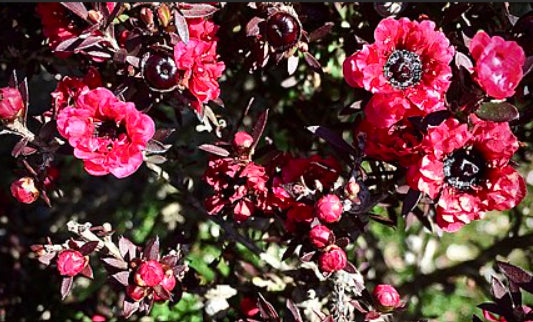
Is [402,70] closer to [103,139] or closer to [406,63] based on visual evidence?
[406,63]

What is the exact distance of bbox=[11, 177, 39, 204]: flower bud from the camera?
1650mm

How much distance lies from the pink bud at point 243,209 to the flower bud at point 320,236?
0.57 feet

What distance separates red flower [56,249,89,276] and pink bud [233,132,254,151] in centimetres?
44

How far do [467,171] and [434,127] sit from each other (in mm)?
192

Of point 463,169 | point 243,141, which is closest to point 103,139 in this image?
point 243,141

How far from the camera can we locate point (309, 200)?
5.39 ft

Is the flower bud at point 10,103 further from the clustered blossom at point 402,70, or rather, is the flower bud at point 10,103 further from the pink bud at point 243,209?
the clustered blossom at point 402,70

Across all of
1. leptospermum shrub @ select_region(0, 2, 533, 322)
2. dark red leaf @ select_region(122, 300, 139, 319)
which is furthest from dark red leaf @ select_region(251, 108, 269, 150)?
dark red leaf @ select_region(122, 300, 139, 319)

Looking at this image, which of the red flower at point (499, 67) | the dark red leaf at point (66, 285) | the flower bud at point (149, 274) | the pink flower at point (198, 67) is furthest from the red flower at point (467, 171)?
the dark red leaf at point (66, 285)

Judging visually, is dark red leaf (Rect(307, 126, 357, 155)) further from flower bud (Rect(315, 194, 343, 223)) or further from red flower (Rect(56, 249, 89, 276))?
red flower (Rect(56, 249, 89, 276))

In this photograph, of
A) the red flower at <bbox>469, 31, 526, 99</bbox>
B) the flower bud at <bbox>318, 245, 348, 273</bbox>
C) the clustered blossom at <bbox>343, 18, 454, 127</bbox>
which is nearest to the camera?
the red flower at <bbox>469, 31, 526, 99</bbox>

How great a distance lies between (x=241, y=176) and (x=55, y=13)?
2.04 feet

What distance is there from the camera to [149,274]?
1578 mm

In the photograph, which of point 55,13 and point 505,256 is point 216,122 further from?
point 505,256
